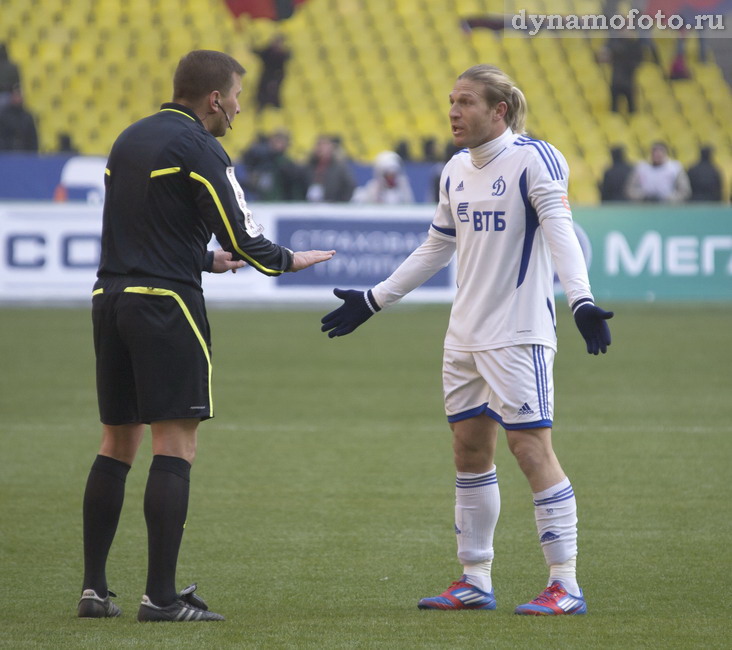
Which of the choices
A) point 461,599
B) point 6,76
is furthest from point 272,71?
point 461,599

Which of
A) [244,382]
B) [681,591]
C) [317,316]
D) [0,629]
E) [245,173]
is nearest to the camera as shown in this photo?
[0,629]

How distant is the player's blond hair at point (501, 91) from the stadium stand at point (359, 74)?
18.2m

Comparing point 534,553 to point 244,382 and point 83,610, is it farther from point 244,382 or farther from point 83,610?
point 244,382

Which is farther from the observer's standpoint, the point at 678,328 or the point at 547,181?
the point at 678,328

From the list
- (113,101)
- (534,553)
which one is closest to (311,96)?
(113,101)

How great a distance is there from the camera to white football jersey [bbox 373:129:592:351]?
4332 millimetres

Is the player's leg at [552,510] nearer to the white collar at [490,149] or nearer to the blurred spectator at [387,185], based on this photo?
the white collar at [490,149]

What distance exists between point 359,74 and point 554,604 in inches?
835

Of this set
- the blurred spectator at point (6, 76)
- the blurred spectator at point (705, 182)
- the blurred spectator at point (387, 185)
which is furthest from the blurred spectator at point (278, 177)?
the blurred spectator at point (705, 182)

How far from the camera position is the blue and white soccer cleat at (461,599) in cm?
454

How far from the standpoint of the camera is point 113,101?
23.5 metres

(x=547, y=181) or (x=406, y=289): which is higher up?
(x=547, y=181)

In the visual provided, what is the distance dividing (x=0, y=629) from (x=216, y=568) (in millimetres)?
1199

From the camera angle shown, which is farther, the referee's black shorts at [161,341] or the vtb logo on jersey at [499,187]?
the vtb logo on jersey at [499,187]
